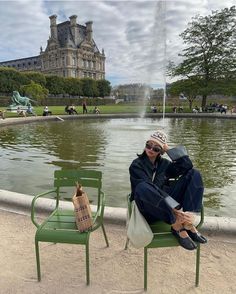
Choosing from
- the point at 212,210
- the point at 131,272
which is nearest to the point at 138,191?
the point at 131,272

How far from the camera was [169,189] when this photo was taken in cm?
355

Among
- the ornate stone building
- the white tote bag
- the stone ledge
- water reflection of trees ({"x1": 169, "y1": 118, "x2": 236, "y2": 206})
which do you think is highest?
the ornate stone building

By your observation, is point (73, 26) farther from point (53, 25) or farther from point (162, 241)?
point (162, 241)

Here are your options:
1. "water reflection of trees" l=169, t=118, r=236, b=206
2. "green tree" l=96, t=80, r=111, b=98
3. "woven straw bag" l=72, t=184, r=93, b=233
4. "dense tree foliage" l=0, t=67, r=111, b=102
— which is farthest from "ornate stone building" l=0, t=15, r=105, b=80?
"woven straw bag" l=72, t=184, r=93, b=233

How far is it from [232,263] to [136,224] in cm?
125

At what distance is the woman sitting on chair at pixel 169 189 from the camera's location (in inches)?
123

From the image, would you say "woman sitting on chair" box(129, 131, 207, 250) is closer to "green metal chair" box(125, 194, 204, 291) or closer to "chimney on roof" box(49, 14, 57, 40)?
"green metal chair" box(125, 194, 204, 291)

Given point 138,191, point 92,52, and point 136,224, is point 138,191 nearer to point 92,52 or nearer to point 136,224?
point 136,224

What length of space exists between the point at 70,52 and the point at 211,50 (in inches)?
3429

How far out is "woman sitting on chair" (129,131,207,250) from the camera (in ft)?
10.3

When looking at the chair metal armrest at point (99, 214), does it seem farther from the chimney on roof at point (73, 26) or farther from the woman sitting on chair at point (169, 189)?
the chimney on roof at point (73, 26)

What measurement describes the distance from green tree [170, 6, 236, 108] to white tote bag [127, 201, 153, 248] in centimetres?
4226

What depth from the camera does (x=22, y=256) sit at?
12.2 ft

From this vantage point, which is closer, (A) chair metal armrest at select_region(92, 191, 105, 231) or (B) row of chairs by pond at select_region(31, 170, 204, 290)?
(B) row of chairs by pond at select_region(31, 170, 204, 290)
